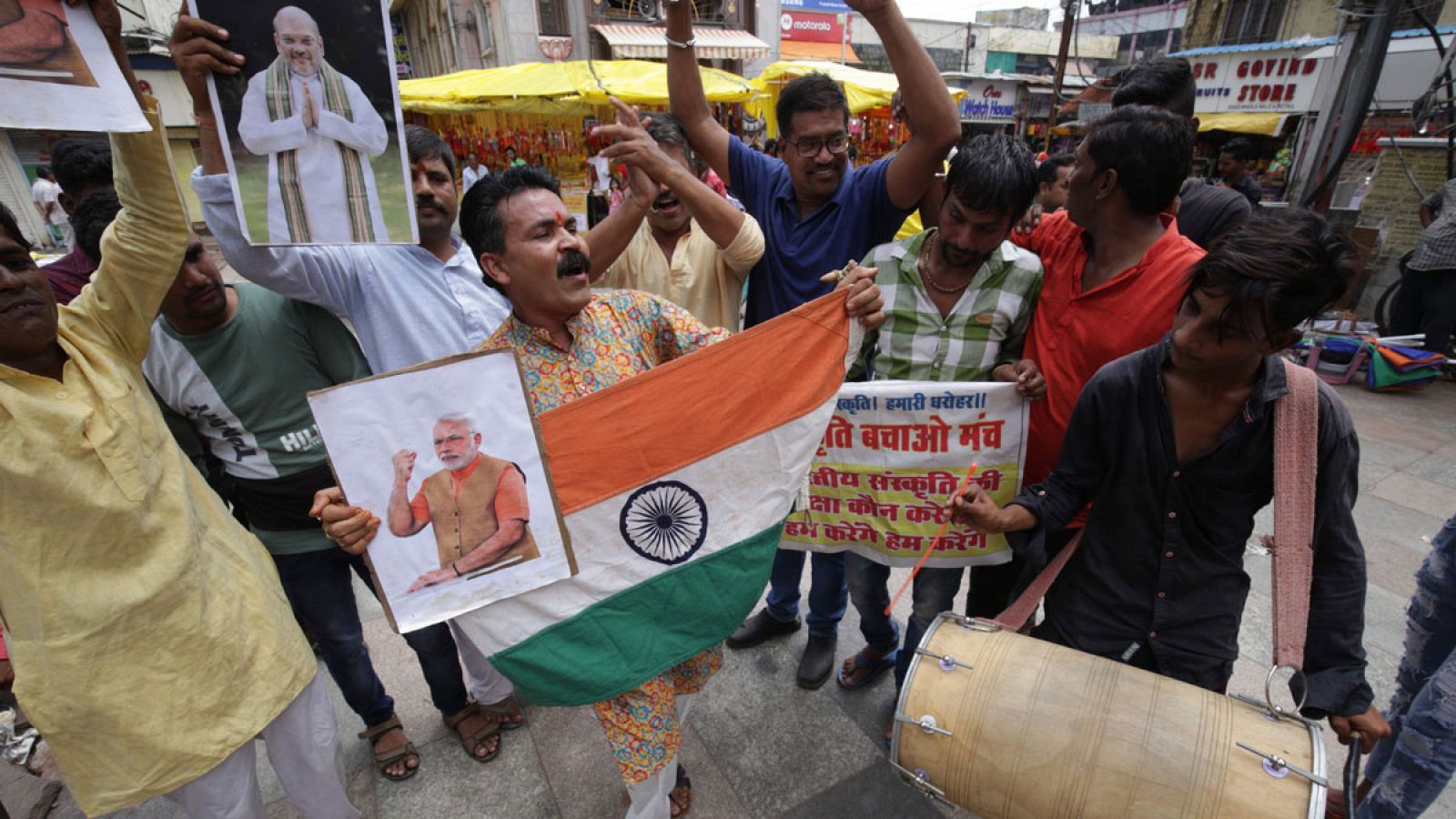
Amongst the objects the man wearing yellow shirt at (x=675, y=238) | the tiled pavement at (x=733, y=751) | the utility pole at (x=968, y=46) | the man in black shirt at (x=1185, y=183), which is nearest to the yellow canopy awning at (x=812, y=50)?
the utility pole at (x=968, y=46)

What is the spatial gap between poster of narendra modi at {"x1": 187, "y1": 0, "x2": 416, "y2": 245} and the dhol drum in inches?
67.0

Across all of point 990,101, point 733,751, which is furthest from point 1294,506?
point 990,101

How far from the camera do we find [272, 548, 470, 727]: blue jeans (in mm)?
2266

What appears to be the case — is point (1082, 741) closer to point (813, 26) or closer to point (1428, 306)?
point (1428, 306)

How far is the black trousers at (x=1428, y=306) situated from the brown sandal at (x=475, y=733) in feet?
28.2

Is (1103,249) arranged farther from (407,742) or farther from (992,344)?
(407,742)

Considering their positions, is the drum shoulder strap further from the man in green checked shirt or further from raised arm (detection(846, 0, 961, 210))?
raised arm (detection(846, 0, 961, 210))

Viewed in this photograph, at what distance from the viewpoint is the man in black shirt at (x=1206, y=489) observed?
1.37m

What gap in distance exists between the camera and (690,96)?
2457 mm

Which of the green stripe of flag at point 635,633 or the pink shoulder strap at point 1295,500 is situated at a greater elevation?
the pink shoulder strap at point 1295,500

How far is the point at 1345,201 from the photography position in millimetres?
8516

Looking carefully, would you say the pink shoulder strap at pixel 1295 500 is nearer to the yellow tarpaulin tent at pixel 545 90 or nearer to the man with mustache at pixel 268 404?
the man with mustache at pixel 268 404

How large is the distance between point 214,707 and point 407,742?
1.09 m

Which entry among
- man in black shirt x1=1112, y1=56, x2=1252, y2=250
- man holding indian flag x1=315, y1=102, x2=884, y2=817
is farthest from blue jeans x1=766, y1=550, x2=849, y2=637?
man in black shirt x1=1112, y1=56, x2=1252, y2=250
